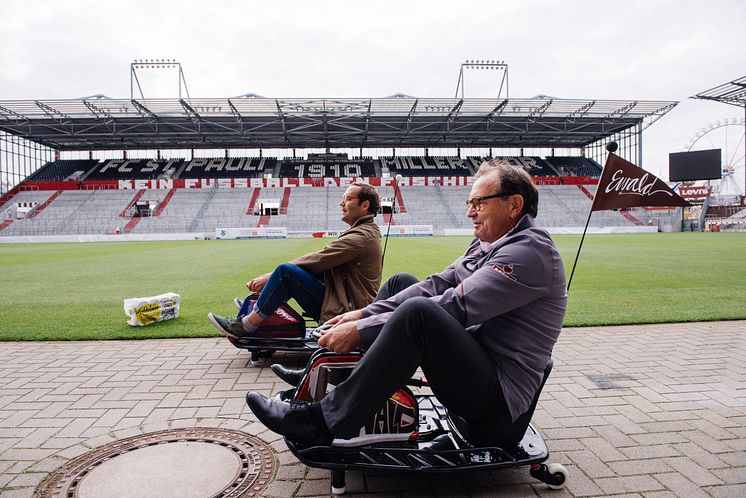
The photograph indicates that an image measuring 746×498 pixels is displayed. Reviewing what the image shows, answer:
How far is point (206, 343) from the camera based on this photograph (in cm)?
588

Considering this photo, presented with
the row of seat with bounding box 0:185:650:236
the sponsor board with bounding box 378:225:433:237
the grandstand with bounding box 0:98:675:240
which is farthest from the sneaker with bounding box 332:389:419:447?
the row of seat with bounding box 0:185:650:236

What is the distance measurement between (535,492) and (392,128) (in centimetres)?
4527

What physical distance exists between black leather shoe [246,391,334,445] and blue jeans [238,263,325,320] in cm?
198

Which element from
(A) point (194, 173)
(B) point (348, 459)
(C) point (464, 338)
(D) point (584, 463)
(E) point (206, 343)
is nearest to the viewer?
(C) point (464, 338)

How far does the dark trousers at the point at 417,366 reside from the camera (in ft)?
7.27

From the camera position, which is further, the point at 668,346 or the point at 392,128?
the point at 392,128

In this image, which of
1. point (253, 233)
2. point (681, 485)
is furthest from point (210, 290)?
point (253, 233)

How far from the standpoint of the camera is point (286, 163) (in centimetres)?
5500

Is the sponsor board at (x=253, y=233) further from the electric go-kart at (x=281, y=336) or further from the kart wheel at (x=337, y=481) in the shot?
the kart wheel at (x=337, y=481)

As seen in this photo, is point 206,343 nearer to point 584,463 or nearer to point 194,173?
point 584,463

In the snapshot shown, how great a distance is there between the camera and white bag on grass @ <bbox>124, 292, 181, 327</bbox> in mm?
6684

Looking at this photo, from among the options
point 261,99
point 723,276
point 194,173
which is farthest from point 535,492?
point 194,173

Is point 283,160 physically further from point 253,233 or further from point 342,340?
point 342,340

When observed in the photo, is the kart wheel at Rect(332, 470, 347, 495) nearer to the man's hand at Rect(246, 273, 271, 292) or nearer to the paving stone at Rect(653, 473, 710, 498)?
the paving stone at Rect(653, 473, 710, 498)
